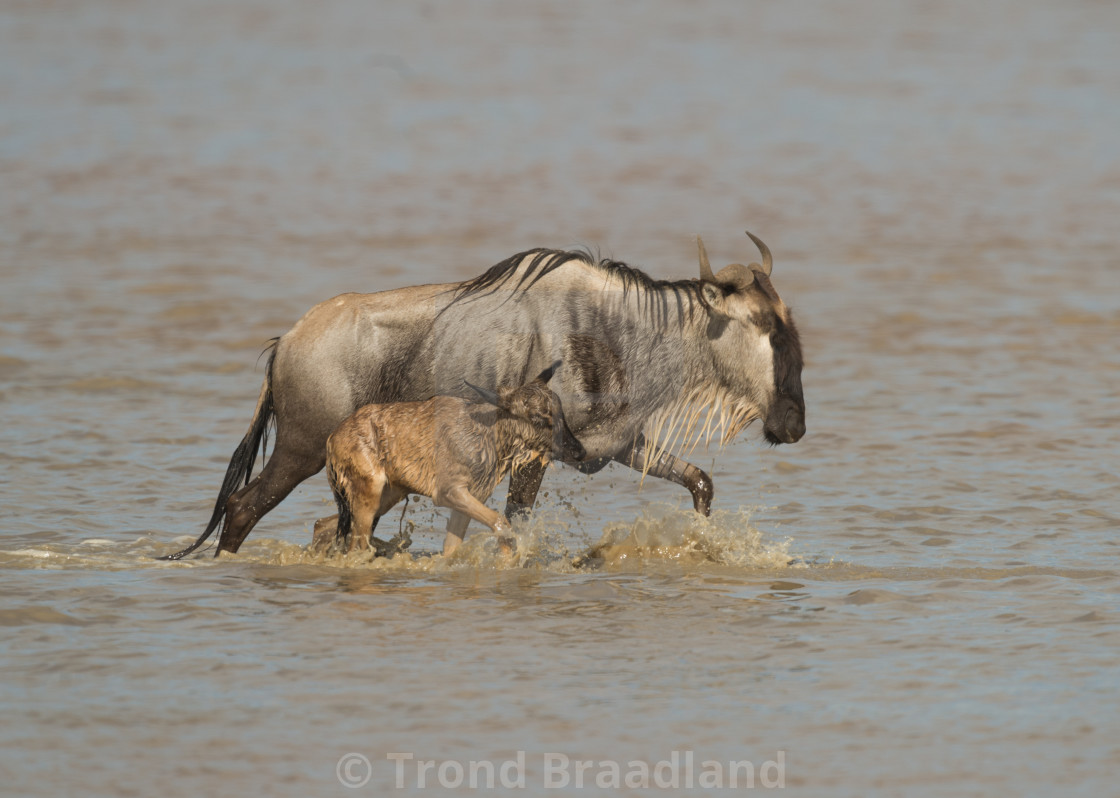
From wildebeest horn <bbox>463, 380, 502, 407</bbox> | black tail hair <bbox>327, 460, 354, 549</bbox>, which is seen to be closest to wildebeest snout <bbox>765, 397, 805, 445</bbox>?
wildebeest horn <bbox>463, 380, 502, 407</bbox>

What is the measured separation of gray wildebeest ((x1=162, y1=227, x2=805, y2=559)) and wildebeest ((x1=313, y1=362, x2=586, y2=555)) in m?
0.26

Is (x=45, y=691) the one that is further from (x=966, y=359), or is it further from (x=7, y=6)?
(x=7, y=6)

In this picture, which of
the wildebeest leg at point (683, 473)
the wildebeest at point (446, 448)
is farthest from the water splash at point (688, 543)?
the wildebeest at point (446, 448)

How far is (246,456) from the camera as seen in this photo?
30.4ft

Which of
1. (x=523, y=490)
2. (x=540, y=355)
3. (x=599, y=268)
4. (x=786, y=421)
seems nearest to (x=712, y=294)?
(x=599, y=268)

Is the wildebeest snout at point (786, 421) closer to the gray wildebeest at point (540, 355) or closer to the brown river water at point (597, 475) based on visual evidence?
the gray wildebeest at point (540, 355)

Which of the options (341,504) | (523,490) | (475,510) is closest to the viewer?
(475,510)

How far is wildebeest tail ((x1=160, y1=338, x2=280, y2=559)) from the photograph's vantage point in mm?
9023

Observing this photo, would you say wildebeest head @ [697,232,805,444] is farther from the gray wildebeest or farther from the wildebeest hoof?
the wildebeest hoof

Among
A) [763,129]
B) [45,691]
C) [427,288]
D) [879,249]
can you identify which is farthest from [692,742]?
[763,129]

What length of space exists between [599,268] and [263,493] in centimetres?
202

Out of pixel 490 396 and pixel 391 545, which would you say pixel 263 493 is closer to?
pixel 391 545

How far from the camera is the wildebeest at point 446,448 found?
27.2 feet

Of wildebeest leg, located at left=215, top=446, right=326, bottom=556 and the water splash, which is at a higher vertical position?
wildebeest leg, located at left=215, top=446, right=326, bottom=556
